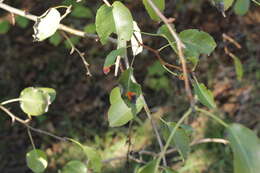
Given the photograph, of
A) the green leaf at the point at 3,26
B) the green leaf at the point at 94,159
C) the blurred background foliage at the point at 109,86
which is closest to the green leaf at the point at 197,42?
the green leaf at the point at 94,159

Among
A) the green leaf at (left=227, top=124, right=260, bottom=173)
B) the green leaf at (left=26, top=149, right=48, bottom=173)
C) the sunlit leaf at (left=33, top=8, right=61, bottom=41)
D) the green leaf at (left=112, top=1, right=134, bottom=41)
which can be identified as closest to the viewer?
the green leaf at (left=227, top=124, right=260, bottom=173)

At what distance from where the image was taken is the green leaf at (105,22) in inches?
35.3

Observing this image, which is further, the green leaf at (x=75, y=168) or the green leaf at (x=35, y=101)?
the green leaf at (x=75, y=168)

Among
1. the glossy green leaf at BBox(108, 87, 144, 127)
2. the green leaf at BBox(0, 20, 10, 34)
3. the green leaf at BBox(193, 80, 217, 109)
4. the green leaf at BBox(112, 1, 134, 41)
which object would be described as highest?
the green leaf at BBox(112, 1, 134, 41)

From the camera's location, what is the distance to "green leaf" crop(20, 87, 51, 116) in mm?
1014

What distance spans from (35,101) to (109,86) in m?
2.25

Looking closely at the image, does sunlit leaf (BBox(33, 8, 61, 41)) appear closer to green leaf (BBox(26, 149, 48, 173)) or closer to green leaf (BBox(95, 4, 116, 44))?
green leaf (BBox(95, 4, 116, 44))

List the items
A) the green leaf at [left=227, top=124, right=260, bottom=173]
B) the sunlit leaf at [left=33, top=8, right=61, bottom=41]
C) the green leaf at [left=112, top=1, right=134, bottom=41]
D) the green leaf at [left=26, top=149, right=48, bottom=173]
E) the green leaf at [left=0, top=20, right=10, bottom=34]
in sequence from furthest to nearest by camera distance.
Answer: the green leaf at [left=0, top=20, right=10, bottom=34], the green leaf at [left=26, top=149, right=48, bottom=173], the sunlit leaf at [left=33, top=8, right=61, bottom=41], the green leaf at [left=112, top=1, right=134, bottom=41], the green leaf at [left=227, top=124, right=260, bottom=173]

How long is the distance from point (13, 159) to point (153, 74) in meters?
1.02

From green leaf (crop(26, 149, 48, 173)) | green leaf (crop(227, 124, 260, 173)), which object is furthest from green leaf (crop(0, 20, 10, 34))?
green leaf (crop(227, 124, 260, 173))

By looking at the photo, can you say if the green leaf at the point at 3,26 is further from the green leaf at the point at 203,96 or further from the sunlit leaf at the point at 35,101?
the green leaf at the point at 203,96

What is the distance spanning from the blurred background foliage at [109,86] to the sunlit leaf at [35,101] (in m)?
1.62

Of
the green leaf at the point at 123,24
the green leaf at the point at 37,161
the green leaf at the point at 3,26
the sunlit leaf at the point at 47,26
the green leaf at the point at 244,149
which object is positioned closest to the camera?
the green leaf at the point at 244,149

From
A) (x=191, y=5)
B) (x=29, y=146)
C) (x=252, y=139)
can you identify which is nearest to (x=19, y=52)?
(x=29, y=146)
